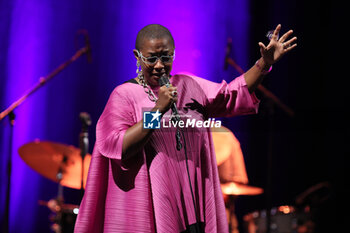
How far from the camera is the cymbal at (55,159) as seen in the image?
3.95m

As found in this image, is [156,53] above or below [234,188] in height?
above

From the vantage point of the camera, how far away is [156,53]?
1.98 meters

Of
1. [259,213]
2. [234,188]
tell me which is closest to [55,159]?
[234,188]

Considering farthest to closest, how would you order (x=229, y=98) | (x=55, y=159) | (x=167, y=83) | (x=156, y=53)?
(x=55, y=159) → (x=229, y=98) → (x=156, y=53) → (x=167, y=83)

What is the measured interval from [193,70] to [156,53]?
121 inches

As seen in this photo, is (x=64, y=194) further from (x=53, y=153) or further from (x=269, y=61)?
(x=269, y=61)

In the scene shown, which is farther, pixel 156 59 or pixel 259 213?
pixel 259 213

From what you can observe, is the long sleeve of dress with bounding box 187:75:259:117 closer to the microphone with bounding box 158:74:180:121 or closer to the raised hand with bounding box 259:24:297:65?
the raised hand with bounding box 259:24:297:65

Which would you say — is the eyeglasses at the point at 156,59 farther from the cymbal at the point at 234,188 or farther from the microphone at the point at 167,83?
the cymbal at the point at 234,188

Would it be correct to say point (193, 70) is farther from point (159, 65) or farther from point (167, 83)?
point (167, 83)

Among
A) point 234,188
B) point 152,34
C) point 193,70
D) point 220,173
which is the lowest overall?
point 234,188

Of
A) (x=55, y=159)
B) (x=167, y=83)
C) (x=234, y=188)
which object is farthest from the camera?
(x=234, y=188)

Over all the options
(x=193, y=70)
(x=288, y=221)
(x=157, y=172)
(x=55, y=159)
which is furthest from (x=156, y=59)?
(x=193, y=70)

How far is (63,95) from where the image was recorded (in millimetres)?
5129
